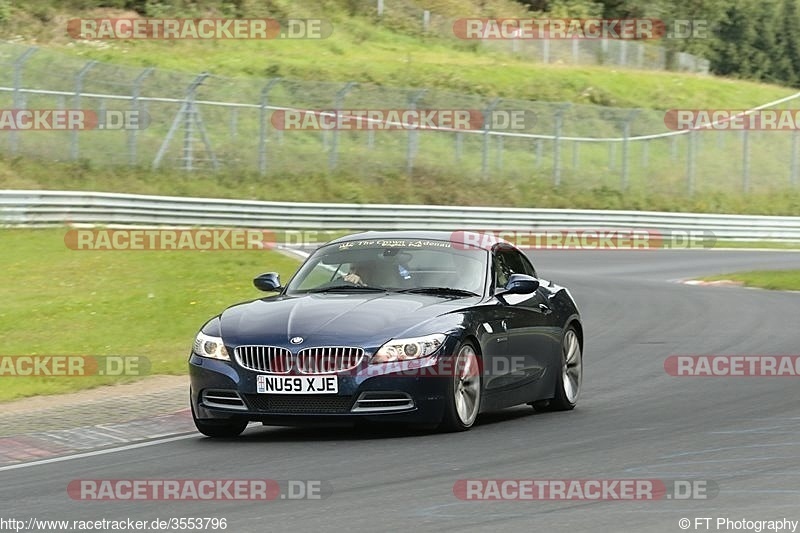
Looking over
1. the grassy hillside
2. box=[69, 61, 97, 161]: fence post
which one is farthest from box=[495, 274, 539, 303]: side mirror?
box=[69, 61, 97, 161]: fence post

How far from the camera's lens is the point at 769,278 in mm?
28844

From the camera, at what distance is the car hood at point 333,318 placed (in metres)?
10.2

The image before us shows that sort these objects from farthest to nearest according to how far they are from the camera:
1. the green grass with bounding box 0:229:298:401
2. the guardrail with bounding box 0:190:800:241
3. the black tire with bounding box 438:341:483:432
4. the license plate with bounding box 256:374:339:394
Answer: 1. the guardrail with bounding box 0:190:800:241
2. the green grass with bounding box 0:229:298:401
3. the black tire with bounding box 438:341:483:432
4. the license plate with bounding box 256:374:339:394

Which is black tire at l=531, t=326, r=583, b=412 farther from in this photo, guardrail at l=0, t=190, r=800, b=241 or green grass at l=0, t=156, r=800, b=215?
green grass at l=0, t=156, r=800, b=215

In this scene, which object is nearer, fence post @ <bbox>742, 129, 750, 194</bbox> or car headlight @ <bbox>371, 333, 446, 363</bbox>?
car headlight @ <bbox>371, 333, 446, 363</bbox>

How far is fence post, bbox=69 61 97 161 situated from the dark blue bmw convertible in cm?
2499

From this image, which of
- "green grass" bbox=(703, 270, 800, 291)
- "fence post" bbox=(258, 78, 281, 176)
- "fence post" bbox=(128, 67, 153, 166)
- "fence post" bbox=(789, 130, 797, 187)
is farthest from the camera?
"fence post" bbox=(789, 130, 797, 187)

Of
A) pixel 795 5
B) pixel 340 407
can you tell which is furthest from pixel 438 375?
pixel 795 5

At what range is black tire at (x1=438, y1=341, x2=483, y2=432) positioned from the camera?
10430 millimetres

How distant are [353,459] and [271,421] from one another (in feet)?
3.19

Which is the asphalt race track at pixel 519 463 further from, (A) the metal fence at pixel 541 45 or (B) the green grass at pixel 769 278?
(A) the metal fence at pixel 541 45
